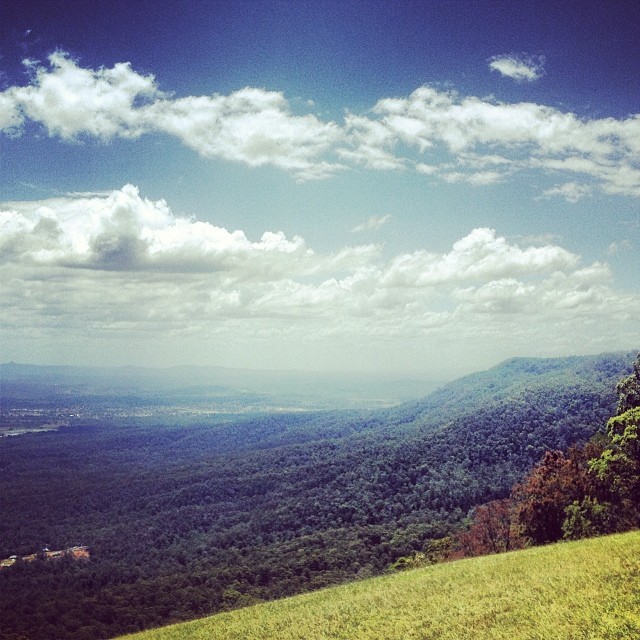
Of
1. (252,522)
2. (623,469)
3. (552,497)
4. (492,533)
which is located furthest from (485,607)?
(252,522)

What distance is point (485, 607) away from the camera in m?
17.8

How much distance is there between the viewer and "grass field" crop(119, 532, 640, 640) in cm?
1450

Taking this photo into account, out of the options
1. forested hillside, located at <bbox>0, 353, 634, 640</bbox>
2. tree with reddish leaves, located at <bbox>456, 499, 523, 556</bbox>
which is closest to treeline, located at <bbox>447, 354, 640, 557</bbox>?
tree with reddish leaves, located at <bbox>456, 499, 523, 556</bbox>

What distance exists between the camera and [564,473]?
44156mm

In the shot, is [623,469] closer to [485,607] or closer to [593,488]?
[593,488]

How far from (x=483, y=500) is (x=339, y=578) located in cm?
5656

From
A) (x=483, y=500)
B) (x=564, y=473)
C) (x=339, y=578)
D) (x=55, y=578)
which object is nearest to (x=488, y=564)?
(x=564, y=473)

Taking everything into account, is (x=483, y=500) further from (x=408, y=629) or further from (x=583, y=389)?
(x=408, y=629)

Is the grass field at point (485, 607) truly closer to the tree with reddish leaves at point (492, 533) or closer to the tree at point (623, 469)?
the tree at point (623, 469)

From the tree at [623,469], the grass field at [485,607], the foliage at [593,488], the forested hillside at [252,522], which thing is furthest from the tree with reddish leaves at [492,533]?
the forested hillside at [252,522]

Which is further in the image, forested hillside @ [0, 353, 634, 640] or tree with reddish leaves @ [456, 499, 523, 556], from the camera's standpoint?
forested hillside @ [0, 353, 634, 640]

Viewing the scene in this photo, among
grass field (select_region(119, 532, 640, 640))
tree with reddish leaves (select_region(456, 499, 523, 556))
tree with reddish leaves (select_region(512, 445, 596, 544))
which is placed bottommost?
tree with reddish leaves (select_region(456, 499, 523, 556))

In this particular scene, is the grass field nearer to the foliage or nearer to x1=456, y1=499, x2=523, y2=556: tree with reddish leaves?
the foliage

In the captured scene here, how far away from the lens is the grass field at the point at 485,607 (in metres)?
14.5
